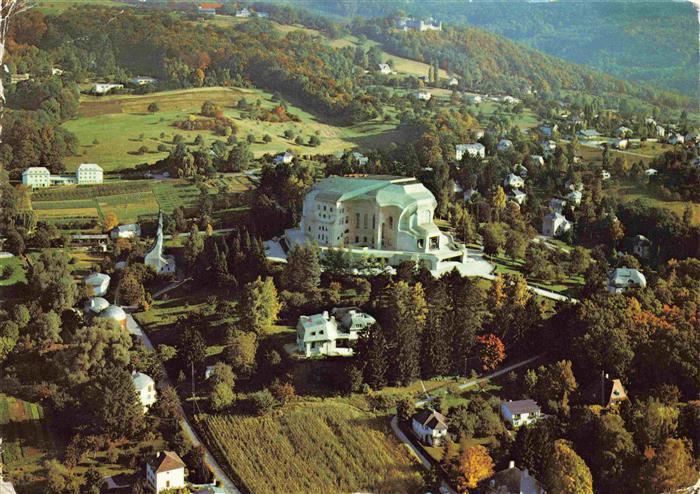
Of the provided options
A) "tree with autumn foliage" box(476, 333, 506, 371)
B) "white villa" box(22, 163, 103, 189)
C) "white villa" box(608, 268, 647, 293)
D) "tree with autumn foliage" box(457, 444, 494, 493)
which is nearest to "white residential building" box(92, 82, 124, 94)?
"white villa" box(22, 163, 103, 189)

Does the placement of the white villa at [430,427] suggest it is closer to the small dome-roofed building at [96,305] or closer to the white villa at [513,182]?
the small dome-roofed building at [96,305]

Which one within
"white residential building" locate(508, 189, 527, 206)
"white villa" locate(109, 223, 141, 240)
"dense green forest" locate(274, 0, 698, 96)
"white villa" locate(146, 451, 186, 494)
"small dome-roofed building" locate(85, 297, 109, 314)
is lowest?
"white villa" locate(146, 451, 186, 494)

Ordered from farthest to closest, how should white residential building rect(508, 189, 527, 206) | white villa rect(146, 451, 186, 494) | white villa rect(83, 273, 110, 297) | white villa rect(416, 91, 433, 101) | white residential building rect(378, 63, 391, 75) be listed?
white residential building rect(378, 63, 391, 75) < white villa rect(416, 91, 433, 101) < white residential building rect(508, 189, 527, 206) < white villa rect(83, 273, 110, 297) < white villa rect(146, 451, 186, 494)

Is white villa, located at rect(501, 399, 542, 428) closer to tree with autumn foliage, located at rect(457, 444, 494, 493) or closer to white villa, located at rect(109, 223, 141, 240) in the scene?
tree with autumn foliage, located at rect(457, 444, 494, 493)

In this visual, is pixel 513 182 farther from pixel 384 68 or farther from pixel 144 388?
pixel 144 388

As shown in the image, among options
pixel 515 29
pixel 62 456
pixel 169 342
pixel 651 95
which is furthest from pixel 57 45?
pixel 651 95

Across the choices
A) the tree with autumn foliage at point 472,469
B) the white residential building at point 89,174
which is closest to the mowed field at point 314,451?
the tree with autumn foliage at point 472,469
